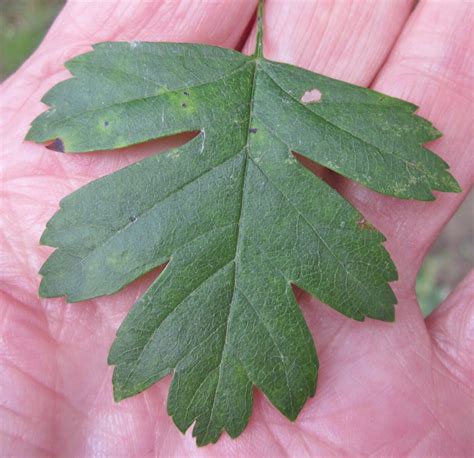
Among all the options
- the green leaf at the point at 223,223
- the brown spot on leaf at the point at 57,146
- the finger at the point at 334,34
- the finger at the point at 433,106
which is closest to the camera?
the green leaf at the point at 223,223

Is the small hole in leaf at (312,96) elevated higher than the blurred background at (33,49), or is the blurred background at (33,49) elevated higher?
the small hole in leaf at (312,96)

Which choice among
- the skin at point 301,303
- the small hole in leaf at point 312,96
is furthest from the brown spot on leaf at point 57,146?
the small hole in leaf at point 312,96

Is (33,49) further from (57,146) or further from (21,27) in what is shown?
(57,146)

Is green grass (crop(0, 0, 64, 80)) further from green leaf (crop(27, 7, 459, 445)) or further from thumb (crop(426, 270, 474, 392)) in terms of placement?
thumb (crop(426, 270, 474, 392))

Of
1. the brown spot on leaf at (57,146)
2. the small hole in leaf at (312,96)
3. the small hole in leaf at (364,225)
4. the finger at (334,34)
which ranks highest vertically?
the finger at (334,34)

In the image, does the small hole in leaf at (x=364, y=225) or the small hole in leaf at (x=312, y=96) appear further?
the small hole in leaf at (x=312, y=96)

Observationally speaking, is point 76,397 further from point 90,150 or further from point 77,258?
point 90,150

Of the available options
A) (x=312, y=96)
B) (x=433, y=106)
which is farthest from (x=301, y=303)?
(x=433, y=106)

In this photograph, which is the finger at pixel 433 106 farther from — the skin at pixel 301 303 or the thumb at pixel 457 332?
the thumb at pixel 457 332

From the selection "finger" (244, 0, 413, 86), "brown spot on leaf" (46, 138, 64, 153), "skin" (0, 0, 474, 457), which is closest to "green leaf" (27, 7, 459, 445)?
"brown spot on leaf" (46, 138, 64, 153)
